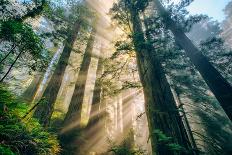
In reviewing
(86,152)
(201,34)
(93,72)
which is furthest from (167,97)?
(201,34)

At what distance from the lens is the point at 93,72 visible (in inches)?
1073

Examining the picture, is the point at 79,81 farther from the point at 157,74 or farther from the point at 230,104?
the point at 230,104

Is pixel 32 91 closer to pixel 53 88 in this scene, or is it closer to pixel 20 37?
pixel 53 88

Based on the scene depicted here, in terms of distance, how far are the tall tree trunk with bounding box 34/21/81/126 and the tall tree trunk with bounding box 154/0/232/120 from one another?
515cm

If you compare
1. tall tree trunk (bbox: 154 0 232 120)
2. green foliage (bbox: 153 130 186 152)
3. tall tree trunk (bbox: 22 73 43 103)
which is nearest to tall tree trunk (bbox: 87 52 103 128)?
tall tree trunk (bbox: 154 0 232 120)

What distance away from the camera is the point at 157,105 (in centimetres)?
630

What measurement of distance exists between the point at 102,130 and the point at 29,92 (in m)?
7.79

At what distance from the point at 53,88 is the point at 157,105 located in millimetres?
5659

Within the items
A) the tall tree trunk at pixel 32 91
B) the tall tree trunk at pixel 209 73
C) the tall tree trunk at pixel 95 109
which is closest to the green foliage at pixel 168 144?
the tall tree trunk at pixel 209 73

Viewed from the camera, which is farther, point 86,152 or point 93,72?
point 93,72

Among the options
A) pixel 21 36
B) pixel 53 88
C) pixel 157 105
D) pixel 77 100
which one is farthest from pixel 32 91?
pixel 157 105

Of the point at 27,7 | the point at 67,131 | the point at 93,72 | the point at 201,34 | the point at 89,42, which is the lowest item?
the point at 67,131

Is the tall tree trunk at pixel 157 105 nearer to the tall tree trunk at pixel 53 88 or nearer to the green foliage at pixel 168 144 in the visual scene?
the green foliage at pixel 168 144

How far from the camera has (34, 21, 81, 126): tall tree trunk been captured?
356 inches
